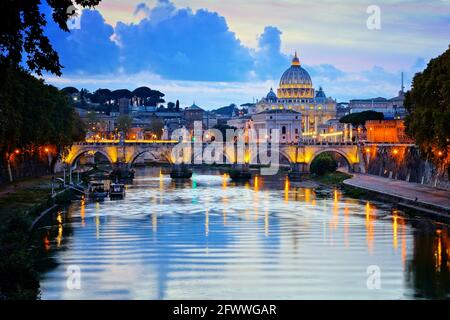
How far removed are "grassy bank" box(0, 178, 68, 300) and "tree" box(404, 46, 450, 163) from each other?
24508 mm

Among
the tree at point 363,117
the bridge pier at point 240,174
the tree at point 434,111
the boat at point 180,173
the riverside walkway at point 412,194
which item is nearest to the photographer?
the tree at point 434,111

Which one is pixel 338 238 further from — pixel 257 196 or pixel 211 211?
pixel 257 196

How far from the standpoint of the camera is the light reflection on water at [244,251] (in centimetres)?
3039

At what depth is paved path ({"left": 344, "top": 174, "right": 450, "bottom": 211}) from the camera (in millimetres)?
56406

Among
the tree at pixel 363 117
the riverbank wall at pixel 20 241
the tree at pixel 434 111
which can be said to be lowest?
the riverbank wall at pixel 20 241

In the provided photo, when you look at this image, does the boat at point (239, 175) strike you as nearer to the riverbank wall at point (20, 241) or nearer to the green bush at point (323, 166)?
the green bush at point (323, 166)

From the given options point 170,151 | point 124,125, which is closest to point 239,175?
point 170,151

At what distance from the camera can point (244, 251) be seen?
3931 cm

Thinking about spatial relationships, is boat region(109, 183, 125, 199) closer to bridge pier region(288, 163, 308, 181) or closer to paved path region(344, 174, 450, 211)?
paved path region(344, 174, 450, 211)

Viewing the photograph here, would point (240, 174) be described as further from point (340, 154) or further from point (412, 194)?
point (412, 194)

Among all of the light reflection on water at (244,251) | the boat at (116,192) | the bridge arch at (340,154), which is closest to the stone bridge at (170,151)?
the bridge arch at (340,154)

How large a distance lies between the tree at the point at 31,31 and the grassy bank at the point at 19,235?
681 cm
